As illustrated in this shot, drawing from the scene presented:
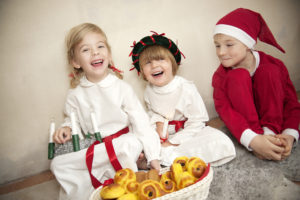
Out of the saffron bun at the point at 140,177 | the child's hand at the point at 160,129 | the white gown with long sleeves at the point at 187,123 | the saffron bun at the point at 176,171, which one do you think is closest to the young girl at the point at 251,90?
the white gown with long sleeves at the point at 187,123

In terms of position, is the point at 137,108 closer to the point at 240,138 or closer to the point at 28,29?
the point at 240,138

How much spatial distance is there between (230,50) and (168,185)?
0.83m

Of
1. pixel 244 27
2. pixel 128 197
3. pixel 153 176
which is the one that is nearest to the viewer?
pixel 128 197

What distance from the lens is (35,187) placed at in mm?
1265

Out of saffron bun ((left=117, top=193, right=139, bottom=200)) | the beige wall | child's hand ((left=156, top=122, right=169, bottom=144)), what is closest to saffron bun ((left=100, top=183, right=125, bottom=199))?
saffron bun ((left=117, top=193, right=139, bottom=200))

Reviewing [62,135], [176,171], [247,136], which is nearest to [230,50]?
[247,136]

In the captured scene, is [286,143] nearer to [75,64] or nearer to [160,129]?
[160,129]

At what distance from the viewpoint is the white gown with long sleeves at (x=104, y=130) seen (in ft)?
3.52

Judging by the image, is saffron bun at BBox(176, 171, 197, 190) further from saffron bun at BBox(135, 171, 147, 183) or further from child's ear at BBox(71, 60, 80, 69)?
child's ear at BBox(71, 60, 80, 69)

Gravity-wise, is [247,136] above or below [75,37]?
below

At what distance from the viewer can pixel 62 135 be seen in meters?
1.17

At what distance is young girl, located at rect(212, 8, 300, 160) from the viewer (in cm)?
118

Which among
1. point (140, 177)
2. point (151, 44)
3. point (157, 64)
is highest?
point (151, 44)

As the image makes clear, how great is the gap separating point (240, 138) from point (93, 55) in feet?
3.10
